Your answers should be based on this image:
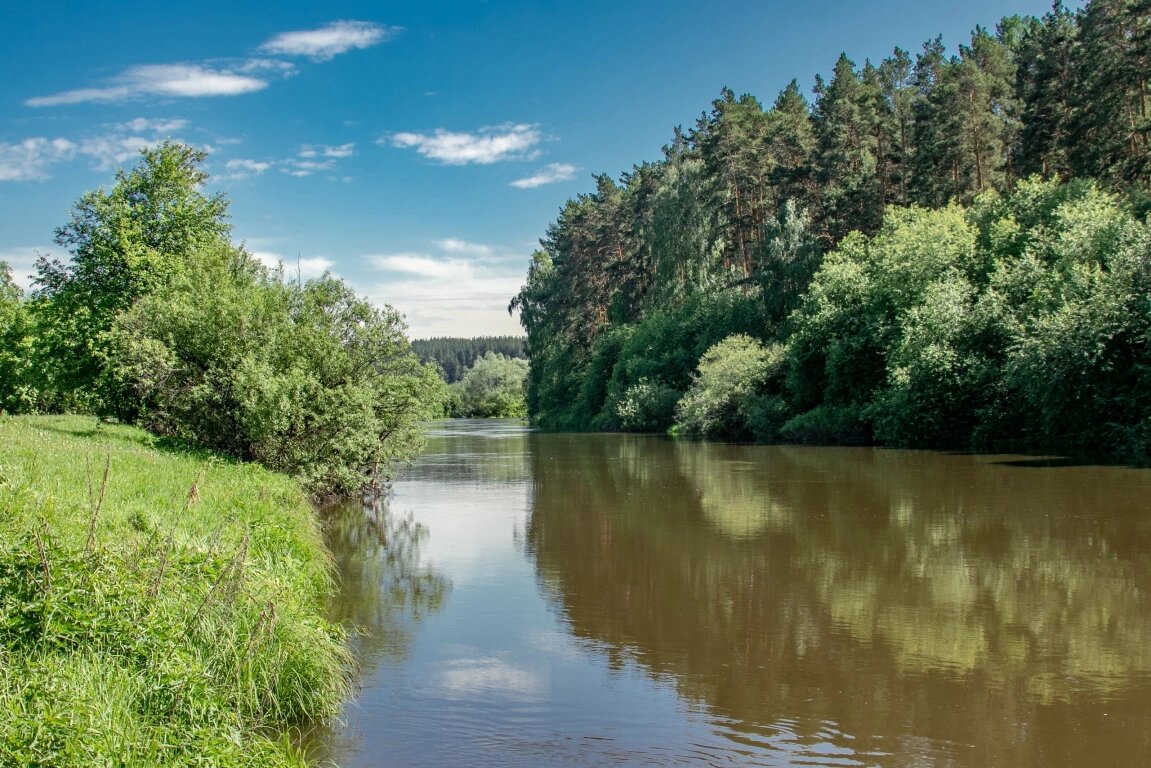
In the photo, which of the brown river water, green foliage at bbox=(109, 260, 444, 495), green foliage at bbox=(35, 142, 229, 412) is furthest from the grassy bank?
green foliage at bbox=(35, 142, 229, 412)

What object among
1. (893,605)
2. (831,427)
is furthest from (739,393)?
(893,605)

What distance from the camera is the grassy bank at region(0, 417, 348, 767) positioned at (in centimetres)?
560

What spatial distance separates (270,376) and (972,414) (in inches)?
1189

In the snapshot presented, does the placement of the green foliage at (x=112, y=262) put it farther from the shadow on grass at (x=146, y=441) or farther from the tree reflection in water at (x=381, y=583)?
the tree reflection in water at (x=381, y=583)

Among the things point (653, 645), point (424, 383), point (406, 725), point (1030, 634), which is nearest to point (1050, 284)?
point (424, 383)

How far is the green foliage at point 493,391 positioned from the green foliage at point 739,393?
248 ft

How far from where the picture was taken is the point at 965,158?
47.6 metres

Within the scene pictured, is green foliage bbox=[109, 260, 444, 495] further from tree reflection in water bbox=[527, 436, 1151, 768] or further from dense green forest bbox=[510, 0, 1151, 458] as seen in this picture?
dense green forest bbox=[510, 0, 1151, 458]

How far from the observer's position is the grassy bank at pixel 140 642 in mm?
5598

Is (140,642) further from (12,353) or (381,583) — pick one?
(12,353)

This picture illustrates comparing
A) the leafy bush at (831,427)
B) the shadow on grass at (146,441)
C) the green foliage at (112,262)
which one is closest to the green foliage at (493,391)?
the leafy bush at (831,427)

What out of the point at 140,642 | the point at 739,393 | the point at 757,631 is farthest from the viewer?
the point at 739,393

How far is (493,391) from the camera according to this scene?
447ft

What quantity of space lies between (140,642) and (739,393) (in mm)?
47368
